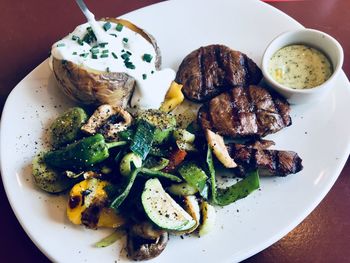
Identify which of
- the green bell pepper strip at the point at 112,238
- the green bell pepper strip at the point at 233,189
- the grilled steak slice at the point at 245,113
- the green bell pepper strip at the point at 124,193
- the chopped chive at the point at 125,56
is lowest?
the green bell pepper strip at the point at 112,238

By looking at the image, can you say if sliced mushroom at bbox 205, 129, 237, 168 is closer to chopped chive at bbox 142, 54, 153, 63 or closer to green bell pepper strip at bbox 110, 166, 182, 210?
green bell pepper strip at bbox 110, 166, 182, 210

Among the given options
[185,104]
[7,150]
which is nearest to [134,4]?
[185,104]

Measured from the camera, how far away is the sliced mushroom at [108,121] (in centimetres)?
204

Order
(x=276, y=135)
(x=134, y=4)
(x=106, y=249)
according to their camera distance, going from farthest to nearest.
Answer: (x=134, y=4) < (x=276, y=135) < (x=106, y=249)

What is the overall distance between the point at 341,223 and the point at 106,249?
38.4 inches

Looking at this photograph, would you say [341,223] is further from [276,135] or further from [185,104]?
[185,104]

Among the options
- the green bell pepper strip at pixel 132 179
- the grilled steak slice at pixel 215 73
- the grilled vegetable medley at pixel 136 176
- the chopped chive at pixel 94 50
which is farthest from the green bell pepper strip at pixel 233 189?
the chopped chive at pixel 94 50

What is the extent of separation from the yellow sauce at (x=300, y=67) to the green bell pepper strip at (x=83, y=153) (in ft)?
2.58

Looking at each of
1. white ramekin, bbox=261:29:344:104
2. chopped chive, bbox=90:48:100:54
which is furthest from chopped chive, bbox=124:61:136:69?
white ramekin, bbox=261:29:344:104

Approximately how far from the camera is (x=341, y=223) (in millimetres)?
2117

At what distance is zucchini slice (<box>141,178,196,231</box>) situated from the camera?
1.83 m

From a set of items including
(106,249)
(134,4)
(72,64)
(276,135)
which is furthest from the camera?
(134,4)

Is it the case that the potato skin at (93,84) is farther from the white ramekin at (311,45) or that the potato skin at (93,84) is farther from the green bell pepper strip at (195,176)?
the white ramekin at (311,45)

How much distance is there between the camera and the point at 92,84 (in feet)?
6.77
